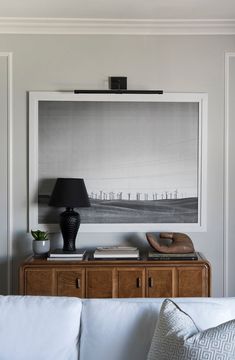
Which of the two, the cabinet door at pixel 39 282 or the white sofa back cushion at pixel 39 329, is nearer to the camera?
the white sofa back cushion at pixel 39 329

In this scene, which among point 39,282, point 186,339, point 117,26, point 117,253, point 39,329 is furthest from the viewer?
point 117,26

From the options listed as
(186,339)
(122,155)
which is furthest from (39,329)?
(122,155)

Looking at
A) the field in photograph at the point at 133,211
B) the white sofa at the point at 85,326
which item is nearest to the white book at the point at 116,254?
the field in photograph at the point at 133,211

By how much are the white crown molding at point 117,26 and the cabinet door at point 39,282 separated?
67.6 inches

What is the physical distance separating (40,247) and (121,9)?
1.70 meters

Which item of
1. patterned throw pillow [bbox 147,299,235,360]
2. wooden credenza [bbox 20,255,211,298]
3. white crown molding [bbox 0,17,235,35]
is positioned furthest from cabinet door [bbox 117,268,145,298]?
white crown molding [bbox 0,17,235,35]

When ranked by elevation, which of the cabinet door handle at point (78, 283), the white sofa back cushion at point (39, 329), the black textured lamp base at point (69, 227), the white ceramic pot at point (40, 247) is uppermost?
the black textured lamp base at point (69, 227)

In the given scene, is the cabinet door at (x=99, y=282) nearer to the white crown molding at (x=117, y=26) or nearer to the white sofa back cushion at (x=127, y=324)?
the white sofa back cushion at (x=127, y=324)

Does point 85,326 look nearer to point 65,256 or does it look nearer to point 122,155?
point 65,256

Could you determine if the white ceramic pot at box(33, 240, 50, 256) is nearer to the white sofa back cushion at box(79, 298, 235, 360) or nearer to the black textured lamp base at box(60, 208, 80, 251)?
the black textured lamp base at box(60, 208, 80, 251)

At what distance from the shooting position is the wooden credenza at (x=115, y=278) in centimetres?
269

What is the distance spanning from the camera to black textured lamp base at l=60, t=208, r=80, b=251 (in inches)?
112

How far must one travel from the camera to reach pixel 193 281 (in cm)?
271

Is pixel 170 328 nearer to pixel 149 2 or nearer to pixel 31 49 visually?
pixel 149 2
